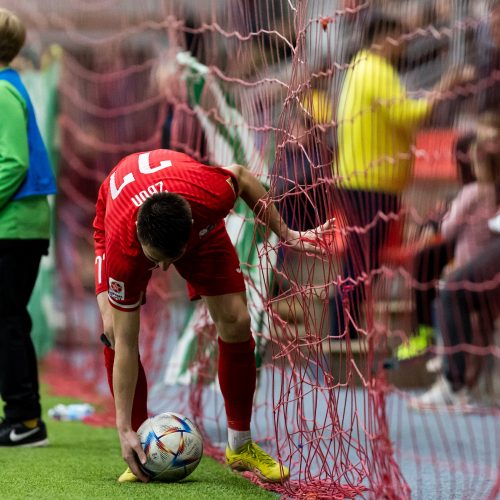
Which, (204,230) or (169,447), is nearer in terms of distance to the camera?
(204,230)

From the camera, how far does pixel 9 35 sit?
424 cm

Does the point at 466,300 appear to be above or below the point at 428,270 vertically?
below

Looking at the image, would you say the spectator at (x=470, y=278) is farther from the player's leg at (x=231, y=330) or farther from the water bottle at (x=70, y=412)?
the player's leg at (x=231, y=330)

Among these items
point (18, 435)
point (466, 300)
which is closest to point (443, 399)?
point (466, 300)

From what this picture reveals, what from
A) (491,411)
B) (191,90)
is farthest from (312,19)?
(491,411)

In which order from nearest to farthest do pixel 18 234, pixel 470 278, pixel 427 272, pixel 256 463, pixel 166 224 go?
pixel 166 224
pixel 256 463
pixel 18 234
pixel 470 278
pixel 427 272

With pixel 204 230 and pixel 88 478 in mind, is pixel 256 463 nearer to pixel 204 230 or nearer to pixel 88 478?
pixel 88 478

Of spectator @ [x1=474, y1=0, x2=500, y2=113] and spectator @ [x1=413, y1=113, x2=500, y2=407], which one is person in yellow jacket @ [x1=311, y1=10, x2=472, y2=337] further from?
spectator @ [x1=413, y1=113, x2=500, y2=407]

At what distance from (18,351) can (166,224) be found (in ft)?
4.78

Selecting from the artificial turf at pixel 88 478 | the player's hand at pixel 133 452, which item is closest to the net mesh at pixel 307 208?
the artificial turf at pixel 88 478

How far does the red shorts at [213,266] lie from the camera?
3.53m

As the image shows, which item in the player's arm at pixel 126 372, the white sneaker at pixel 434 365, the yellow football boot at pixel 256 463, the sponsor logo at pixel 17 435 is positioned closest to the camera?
the player's arm at pixel 126 372

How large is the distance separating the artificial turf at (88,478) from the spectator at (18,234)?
0.55 feet

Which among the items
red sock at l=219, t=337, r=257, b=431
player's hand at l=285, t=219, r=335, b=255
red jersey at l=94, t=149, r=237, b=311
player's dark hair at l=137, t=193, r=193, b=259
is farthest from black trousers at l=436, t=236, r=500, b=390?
player's dark hair at l=137, t=193, r=193, b=259
